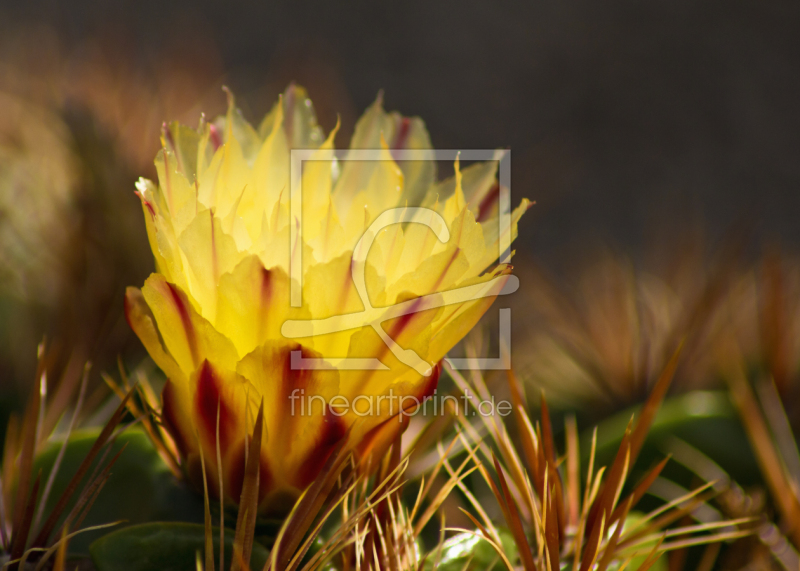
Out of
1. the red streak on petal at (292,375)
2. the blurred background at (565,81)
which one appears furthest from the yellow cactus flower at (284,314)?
the blurred background at (565,81)

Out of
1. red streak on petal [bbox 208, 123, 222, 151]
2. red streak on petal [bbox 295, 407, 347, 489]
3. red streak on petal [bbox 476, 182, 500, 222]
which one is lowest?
red streak on petal [bbox 295, 407, 347, 489]

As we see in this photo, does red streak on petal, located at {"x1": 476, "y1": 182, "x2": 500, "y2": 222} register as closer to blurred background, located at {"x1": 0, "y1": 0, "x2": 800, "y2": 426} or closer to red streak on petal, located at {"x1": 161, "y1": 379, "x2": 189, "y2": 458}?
red streak on petal, located at {"x1": 161, "y1": 379, "x2": 189, "y2": 458}

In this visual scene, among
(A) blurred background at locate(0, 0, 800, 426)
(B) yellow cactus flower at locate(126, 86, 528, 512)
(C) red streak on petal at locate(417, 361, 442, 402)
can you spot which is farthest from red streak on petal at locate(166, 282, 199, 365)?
(A) blurred background at locate(0, 0, 800, 426)

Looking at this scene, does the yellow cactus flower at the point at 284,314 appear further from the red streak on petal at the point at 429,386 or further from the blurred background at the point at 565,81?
the blurred background at the point at 565,81

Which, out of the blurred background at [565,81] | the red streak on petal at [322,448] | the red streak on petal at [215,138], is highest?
the blurred background at [565,81]

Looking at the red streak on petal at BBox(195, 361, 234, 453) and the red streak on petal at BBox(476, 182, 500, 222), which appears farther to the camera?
the red streak on petal at BBox(476, 182, 500, 222)
